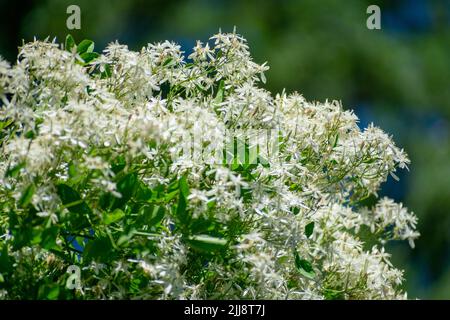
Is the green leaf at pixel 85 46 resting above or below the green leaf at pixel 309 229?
above

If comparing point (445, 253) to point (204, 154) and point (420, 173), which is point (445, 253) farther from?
point (204, 154)

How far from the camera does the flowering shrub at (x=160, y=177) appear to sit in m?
0.82

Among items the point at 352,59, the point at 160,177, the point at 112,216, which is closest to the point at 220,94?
the point at 160,177

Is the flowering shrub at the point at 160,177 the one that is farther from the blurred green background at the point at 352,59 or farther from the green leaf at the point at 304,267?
the blurred green background at the point at 352,59

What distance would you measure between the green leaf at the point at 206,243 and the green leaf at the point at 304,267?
15 cm

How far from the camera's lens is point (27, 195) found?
783mm

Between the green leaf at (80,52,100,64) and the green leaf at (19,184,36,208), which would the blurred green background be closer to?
the green leaf at (80,52,100,64)

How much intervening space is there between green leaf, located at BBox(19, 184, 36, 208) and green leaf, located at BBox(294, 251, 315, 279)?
36 cm

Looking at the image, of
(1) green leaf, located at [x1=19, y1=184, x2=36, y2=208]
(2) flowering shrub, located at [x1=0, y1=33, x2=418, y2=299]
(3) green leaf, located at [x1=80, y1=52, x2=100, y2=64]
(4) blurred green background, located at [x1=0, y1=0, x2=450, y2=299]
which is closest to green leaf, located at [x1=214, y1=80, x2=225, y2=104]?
(2) flowering shrub, located at [x1=0, y1=33, x2=418, y2=299]

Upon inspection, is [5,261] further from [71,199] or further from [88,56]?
[88,56]

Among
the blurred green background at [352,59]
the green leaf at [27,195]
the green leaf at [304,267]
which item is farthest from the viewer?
the blurred green background at [352,59]

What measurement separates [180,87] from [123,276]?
1.01ft

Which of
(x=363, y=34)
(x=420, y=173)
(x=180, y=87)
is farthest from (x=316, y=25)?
(x=180, y=87)

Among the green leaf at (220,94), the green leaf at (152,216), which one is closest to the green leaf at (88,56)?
the green leaf at (220,94)
